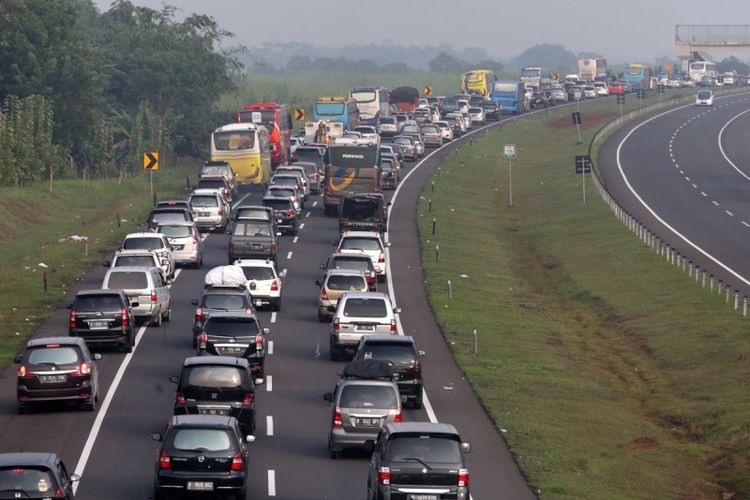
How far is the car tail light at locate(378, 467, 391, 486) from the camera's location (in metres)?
22.9

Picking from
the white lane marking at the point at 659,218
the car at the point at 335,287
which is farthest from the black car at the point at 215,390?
the white lane marking at the point at 659,218

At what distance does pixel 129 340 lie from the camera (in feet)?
130

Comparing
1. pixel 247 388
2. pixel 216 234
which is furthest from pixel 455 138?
pixel 247 388

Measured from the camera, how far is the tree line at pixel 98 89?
8888cm

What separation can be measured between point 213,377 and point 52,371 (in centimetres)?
408

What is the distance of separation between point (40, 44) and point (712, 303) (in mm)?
59077

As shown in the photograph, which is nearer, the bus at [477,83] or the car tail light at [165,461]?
the car tail light at [165,461]

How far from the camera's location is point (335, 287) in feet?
148

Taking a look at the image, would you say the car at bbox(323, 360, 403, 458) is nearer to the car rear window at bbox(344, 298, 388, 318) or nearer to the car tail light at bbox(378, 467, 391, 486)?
the car tail light at bbox(378, 467, 391, 486)

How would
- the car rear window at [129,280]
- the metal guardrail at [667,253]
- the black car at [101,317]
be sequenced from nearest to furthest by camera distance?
the black car at [101,317] → the car rear window at [129,280] → the metal guardrail at [667,253]

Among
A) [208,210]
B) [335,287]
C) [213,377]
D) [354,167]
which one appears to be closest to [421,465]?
[213,377]

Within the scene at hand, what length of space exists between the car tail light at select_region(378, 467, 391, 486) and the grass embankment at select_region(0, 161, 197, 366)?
1828cm

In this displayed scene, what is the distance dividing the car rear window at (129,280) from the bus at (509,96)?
10294cm

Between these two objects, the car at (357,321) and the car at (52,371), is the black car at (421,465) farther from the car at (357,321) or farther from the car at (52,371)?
the car at (357,321)
